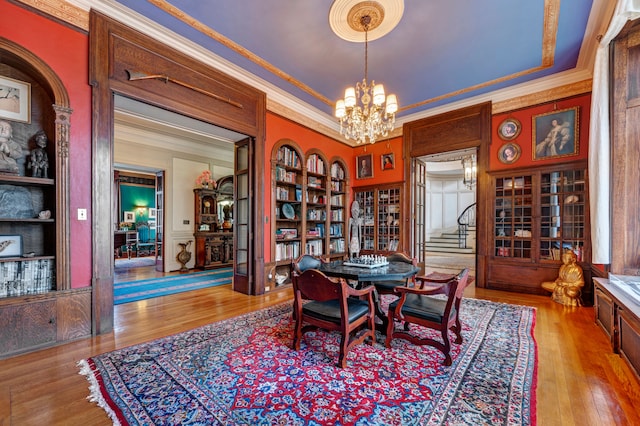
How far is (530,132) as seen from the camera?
4750mm

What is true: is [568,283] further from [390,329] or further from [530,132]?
[390,329]

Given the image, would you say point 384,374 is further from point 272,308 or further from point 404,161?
point 404,161

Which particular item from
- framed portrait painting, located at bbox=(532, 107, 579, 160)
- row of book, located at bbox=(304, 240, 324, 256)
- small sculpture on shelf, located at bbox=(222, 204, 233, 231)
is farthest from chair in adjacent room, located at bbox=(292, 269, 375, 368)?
small sculpture on shelf, located at bbox=(222, 204, 233, 231)

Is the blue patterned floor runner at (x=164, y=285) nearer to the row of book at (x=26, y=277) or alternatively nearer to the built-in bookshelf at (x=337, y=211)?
the row of book at (x=26, y=277)

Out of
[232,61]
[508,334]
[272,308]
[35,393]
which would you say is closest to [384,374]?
[508,334]

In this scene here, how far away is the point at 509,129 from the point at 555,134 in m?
0.66

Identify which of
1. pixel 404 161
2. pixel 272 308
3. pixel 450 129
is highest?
pixel 450 129

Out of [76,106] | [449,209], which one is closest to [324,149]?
[76,106]

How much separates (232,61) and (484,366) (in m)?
4.82

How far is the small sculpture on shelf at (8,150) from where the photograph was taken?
2.60 metres

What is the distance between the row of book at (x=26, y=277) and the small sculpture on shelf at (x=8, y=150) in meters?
0.91

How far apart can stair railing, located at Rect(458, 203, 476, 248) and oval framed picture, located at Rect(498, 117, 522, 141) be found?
684cm

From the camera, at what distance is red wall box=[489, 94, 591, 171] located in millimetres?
4289

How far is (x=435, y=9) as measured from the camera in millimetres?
3023
